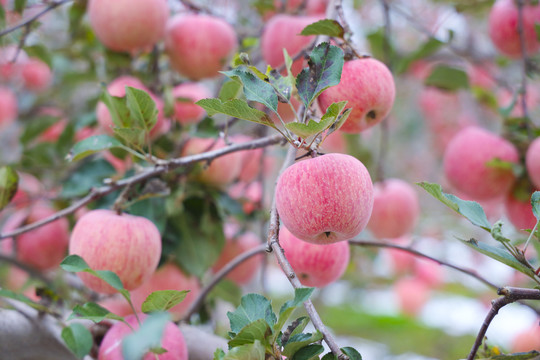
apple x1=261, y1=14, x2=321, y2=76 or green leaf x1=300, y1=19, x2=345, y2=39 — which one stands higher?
apple x1=261, y1=14, x2=321, y2=76

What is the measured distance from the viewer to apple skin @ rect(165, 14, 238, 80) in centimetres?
112

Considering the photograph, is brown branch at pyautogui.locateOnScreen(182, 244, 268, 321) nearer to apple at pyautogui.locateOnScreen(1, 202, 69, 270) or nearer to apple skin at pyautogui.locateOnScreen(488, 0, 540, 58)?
apple at pyautogui.locateOnScreen(1, 202, 69, 270)

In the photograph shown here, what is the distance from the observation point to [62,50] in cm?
141

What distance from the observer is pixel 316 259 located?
2.54 ft

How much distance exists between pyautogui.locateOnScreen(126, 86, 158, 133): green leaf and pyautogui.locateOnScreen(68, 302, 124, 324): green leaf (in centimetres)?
29

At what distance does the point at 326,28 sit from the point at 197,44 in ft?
1.66

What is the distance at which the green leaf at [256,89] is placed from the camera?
1.94ft

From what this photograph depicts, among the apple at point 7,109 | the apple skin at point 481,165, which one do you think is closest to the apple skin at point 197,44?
the apple skin at point 481,165

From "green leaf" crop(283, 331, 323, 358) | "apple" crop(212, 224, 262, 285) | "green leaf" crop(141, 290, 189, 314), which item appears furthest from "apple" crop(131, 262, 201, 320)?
"green leaf" crop(283, 331, 323, 358)

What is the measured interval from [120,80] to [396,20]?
192cm

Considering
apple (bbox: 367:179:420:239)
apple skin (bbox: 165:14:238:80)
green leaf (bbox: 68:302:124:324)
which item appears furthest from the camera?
apple (bbox: 367:179:420:239)

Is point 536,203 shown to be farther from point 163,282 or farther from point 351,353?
point 163,282

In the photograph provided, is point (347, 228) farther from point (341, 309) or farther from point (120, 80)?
point (341, 309)

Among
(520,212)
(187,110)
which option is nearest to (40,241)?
(187,110)
